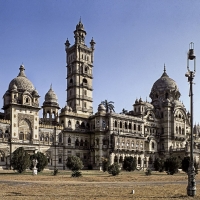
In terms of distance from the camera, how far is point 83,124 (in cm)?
7825

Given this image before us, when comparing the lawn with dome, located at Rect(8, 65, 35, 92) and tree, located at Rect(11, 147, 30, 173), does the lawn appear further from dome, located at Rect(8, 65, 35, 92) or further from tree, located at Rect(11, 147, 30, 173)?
dome, located at Rect(8, 65, 35, 92)

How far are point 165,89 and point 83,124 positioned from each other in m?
31.7

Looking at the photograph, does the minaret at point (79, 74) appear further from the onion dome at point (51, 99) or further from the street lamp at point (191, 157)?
the street lamp at point (191, 157)

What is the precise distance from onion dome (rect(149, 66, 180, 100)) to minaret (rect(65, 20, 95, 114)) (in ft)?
81.1

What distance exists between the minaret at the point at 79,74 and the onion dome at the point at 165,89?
974 inches

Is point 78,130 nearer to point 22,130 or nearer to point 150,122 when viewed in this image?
point 22,130

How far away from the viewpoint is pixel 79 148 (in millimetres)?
75312

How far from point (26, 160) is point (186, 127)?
5886 cm

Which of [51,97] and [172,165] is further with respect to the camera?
[51,97]

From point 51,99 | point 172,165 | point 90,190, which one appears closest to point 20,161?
point 172,165

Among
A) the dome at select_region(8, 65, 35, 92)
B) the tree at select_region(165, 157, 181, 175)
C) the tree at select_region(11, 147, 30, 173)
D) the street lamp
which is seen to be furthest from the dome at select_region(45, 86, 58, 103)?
the street lamp

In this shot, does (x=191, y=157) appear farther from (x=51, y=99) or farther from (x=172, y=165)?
(x=51, y=99)

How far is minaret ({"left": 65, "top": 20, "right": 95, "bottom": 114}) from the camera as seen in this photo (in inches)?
3145

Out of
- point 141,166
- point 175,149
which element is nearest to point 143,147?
point 141,166
